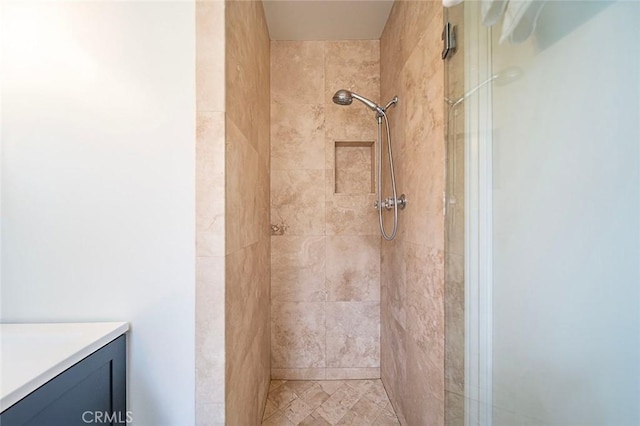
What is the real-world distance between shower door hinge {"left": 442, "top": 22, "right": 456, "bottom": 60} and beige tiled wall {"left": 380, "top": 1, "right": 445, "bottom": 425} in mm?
95

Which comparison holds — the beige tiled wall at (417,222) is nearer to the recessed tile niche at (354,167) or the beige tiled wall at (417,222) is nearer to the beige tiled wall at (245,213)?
the recessed tile niche at (354,167)

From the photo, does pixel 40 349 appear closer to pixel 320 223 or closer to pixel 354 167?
pixel 320 223

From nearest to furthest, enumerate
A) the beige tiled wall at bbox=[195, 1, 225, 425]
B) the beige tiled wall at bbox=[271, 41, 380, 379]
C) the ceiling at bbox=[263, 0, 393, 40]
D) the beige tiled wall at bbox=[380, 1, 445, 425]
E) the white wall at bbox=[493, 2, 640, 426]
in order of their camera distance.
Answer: the white wall at bbox=[493, 2, 640, 426] → the beige tiled wall at bbox=[195, 1, 225, 425] → the beige tiled wall at bbox=[380, 1, 445, 425] → the ceiling at bbox=[263, 0, 393, 40] → the beige tiled wall at bbox=[271, 41, 380, 379]

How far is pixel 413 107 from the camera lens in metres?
1.33

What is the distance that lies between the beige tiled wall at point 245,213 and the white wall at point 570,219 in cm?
83

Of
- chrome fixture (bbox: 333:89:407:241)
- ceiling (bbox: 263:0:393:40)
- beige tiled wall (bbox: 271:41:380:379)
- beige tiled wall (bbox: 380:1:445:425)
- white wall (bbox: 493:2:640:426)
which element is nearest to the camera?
white wall (bbox: 493:2:640:426)

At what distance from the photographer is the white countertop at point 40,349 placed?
0.56 meters

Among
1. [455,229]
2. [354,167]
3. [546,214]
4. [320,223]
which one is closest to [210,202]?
[455,229]

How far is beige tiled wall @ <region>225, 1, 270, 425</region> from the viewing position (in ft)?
3.07

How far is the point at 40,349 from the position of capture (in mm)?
704

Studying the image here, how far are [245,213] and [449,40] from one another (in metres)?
0.99

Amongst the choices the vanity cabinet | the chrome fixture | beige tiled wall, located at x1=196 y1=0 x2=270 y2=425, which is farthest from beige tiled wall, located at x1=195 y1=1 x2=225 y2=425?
the chrome fixture

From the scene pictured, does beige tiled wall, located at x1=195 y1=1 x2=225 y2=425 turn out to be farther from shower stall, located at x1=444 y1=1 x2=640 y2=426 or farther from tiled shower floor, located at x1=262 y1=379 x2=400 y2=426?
tiled shower floor, located at x1=262 y1=379 x2=400 y2=426

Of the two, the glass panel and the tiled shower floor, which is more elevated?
the glass panel
